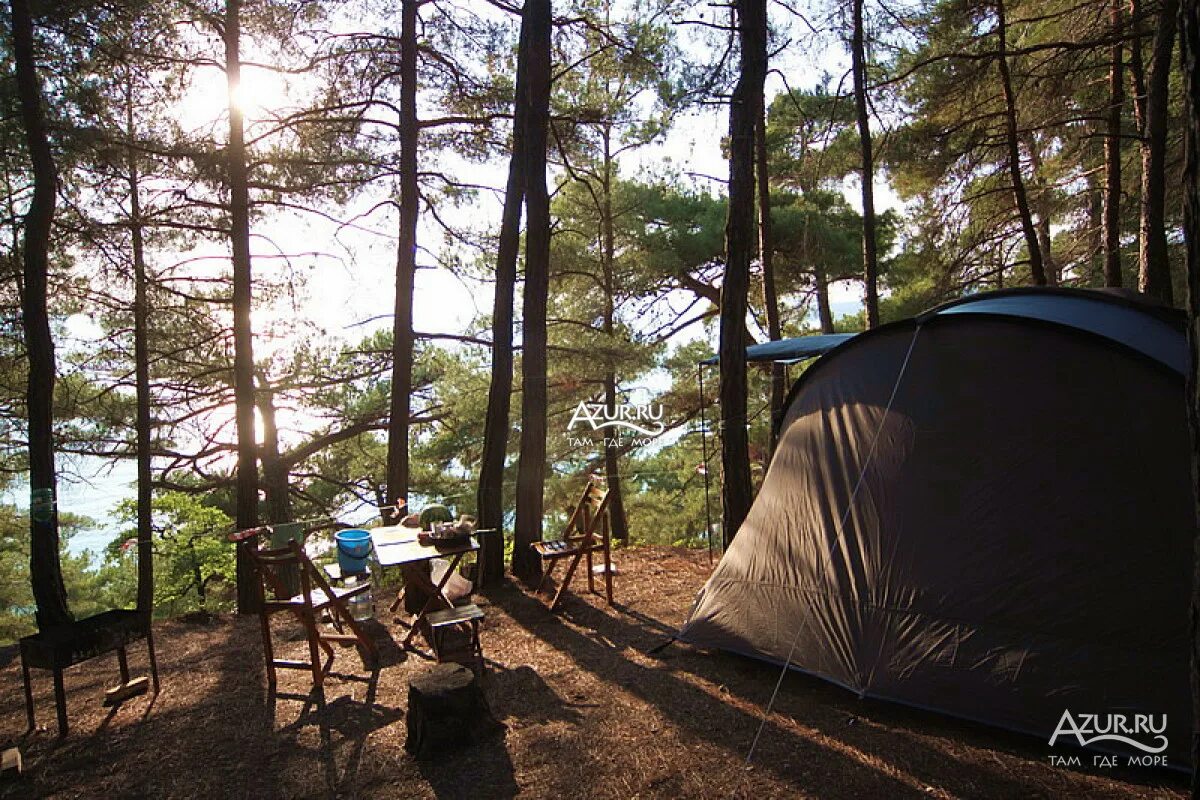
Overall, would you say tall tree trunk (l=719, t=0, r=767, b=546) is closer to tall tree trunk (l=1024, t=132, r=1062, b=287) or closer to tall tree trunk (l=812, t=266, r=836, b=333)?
tall tree trunk (l=1024, t=132, r=1062, b=287)

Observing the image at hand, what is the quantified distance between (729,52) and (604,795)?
618 centimetres

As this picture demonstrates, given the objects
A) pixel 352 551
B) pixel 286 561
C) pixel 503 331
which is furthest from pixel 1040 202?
pixel 286 561

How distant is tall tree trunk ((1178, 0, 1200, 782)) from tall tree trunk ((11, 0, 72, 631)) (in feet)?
21.4

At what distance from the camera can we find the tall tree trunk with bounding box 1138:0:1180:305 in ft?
18.2

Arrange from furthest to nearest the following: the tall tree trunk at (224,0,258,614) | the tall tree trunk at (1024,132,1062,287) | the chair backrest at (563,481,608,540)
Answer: the tall tree trunk at (1024,132,1062,287)
the tall tree trunk at (224,0,258,614)
the chair backrest at (563,481,608,540)

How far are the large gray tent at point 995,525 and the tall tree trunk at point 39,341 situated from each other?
16.3 feet

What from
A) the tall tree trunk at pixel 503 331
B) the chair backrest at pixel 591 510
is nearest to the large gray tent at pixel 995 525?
the chair backrest at pixel 591 510

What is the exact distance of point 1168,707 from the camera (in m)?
2.62

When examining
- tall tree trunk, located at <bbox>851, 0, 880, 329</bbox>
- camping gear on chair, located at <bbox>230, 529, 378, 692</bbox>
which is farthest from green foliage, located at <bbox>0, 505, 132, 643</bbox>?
tall tree trunk, located at <bbox>851, 0, 880, 329</bbox>

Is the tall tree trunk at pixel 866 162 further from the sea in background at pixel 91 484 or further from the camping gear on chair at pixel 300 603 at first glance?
the sea in background at pixel 91 484

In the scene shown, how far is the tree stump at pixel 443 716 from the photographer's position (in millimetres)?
3152

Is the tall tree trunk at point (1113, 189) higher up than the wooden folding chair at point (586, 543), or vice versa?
the tall tree trunk at point (1113, 189)

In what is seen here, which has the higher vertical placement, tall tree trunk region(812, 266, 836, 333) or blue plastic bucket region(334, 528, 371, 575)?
tall tree trunk region(812, 266, 836, 333)

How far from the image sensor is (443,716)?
10.5 feet
